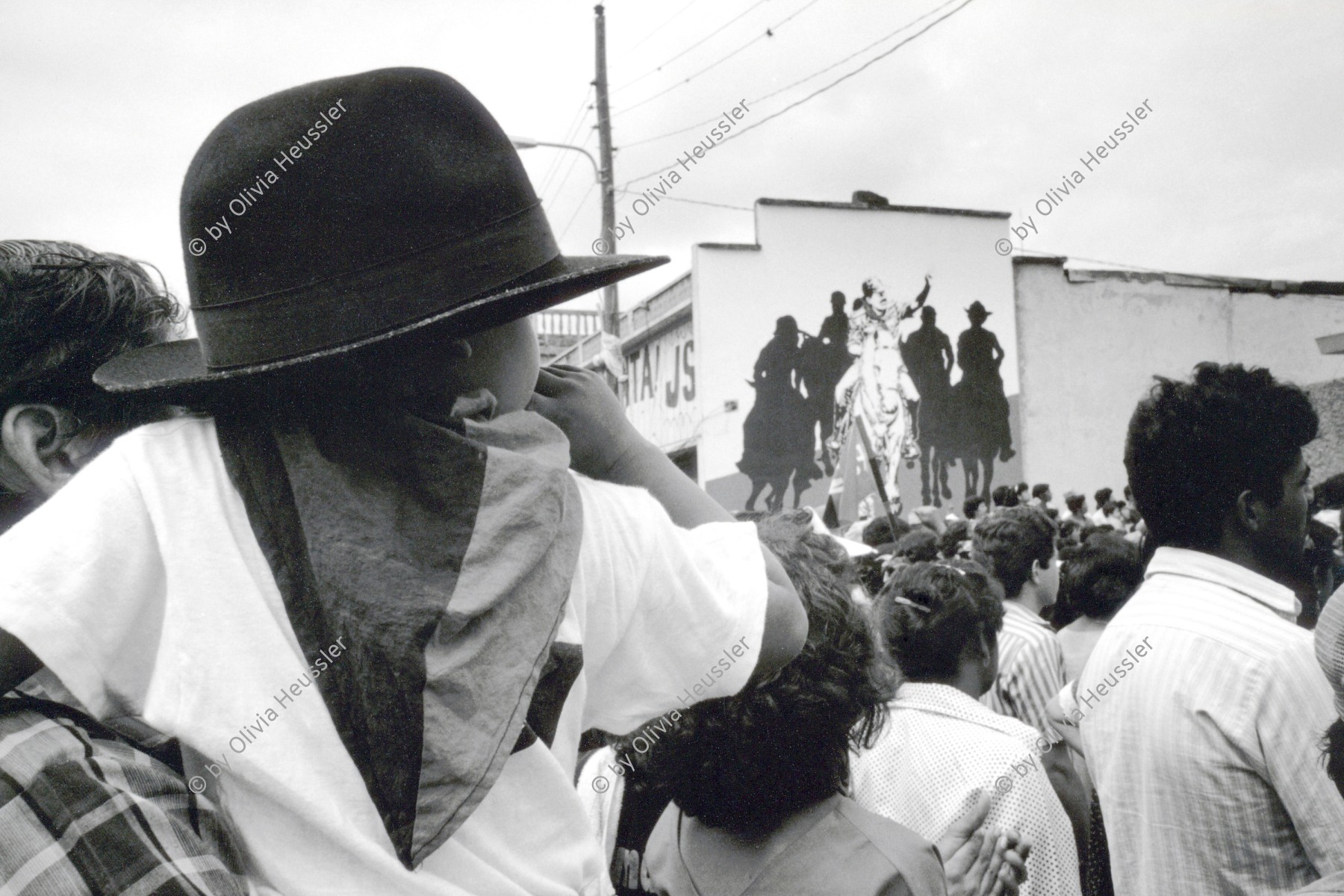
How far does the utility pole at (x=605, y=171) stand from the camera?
558 inches

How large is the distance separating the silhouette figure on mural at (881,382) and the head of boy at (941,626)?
59.7ft

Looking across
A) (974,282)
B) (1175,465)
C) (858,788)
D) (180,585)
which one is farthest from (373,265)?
(974,282)

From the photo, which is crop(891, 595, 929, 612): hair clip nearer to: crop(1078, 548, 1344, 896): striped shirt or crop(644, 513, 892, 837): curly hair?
crop(1078, 548, 1344, 896): striped shirt

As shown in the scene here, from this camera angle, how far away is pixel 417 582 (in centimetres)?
95

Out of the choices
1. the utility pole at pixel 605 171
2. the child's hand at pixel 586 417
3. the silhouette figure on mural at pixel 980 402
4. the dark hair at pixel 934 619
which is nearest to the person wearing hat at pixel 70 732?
the child's hand at pixel 586 417

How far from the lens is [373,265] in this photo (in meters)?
1.02

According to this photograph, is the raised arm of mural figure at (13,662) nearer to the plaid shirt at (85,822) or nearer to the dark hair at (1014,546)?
the plaid shirt at (85,822)

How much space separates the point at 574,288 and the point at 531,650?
0.37 metres

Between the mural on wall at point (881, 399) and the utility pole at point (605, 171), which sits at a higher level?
the utility pole at point (605, 171)

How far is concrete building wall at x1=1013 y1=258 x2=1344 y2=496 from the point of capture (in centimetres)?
2219

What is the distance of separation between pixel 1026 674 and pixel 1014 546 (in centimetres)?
107

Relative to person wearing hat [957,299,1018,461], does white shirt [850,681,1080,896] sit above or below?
below

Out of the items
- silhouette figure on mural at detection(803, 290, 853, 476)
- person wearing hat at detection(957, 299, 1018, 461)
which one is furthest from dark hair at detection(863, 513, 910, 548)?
person wearing hat at detection(957, 299, 1018, 461)

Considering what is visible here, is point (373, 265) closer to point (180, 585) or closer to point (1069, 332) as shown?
point (180, 585)
